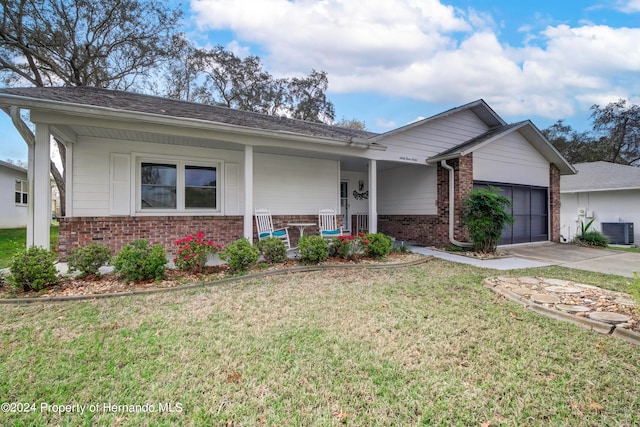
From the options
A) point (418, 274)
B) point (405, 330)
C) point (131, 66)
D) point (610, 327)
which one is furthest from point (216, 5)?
point (610, 327)

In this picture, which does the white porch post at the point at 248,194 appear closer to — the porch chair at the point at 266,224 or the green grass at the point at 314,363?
the porch chair at the point at 266,224

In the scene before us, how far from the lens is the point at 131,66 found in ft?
45.7

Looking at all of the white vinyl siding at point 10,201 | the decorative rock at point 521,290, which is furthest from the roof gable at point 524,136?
the white vinyl siding at point 10,201

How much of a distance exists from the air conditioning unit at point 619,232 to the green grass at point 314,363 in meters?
13.1

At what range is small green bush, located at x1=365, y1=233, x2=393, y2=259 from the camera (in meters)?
6.64

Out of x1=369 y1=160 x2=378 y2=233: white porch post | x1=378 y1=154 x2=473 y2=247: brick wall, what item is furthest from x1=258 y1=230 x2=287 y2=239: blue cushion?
x1=378 y1=154 x2=473 y2=247: brick wall

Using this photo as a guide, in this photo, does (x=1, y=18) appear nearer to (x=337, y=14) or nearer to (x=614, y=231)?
(x=337, y=14)

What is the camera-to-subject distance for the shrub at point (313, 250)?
6.04 metres

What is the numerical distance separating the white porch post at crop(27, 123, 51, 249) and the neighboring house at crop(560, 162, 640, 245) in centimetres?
1773

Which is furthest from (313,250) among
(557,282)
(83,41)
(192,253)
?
(83,41)

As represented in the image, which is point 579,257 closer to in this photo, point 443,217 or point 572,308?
point 443,217

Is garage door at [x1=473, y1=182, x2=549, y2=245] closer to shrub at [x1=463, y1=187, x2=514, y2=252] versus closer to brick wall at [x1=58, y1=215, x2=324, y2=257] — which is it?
shrub at [x1=463, y1=187, x2=514, y2=252]

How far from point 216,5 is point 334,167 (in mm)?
6731

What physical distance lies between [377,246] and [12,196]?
18601 millimetres
